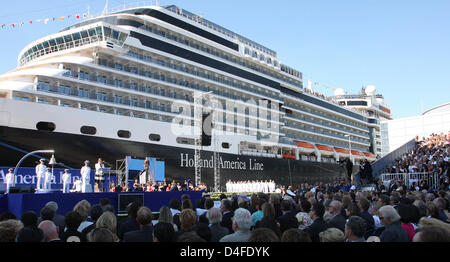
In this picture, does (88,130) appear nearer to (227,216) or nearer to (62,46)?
(62,46)

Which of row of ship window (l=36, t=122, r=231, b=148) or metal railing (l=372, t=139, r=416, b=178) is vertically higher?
row of ship window (l=36, t=122, r=231, b=148)

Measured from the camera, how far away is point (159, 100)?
28.4 m

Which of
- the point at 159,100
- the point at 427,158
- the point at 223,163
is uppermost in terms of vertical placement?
the point at 159,100

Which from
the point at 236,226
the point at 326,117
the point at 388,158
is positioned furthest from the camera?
the point at 326,117

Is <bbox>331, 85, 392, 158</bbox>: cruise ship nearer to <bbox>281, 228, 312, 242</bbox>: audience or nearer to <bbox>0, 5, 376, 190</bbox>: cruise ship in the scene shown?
<bbox>0, 5, 376, 190</bbox>: cruise ship

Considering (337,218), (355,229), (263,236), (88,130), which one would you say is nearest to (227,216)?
(337,218)

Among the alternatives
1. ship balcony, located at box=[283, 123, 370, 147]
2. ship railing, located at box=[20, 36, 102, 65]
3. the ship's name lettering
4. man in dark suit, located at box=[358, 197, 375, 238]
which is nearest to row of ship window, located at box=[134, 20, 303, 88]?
ship railing, located at box=[20, 36, 102, 65]

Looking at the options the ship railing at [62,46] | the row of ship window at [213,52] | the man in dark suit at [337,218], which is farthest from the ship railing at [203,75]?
the man in dark suit at [337,218]

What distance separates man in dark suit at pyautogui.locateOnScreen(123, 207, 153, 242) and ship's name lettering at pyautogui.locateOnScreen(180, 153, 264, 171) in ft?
76.4

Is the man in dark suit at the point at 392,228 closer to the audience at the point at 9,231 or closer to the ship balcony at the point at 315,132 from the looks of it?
the audience at the point at 9,231

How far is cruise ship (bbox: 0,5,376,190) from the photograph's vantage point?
21.5 metres

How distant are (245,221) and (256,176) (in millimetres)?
31812

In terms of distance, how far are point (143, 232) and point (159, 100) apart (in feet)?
79.7
